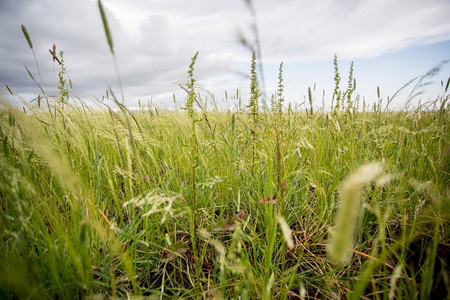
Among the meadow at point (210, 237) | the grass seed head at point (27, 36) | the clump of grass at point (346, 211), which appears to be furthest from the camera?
the grass seed head at point (27, 36)

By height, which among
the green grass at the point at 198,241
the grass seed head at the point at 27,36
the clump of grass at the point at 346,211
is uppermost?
the grass seed head at the point at 27,36

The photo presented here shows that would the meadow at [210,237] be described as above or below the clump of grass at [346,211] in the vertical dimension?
below

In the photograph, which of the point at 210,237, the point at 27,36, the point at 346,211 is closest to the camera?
the point at 346,211

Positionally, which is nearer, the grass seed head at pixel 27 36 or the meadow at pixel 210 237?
the meadow at pixel 210 237

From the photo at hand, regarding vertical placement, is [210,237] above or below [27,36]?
below

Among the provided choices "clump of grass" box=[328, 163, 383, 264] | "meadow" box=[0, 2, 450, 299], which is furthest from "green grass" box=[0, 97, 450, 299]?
"clump of grass" box=[328, 163, 383, 264]

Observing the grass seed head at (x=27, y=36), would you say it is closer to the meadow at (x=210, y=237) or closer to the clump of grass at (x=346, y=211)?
the meadow at (x=210, y=237)

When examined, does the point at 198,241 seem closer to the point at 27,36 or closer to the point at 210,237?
the point at 210,237

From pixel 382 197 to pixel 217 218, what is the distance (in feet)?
4.38

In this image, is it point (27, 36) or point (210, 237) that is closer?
point (210, 237)

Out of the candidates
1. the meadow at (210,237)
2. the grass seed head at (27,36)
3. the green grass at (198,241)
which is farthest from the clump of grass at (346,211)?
the grass seed head at (27,36)

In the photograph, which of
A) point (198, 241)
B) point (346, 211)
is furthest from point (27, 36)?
point (346, 211)

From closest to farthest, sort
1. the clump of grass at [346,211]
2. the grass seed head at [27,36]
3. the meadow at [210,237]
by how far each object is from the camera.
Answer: the clump of grass at [346,211]
the meadow at [210,237]
the grass seed head at [27,36]

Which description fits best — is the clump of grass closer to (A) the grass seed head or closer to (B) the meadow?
(B) the meadow
